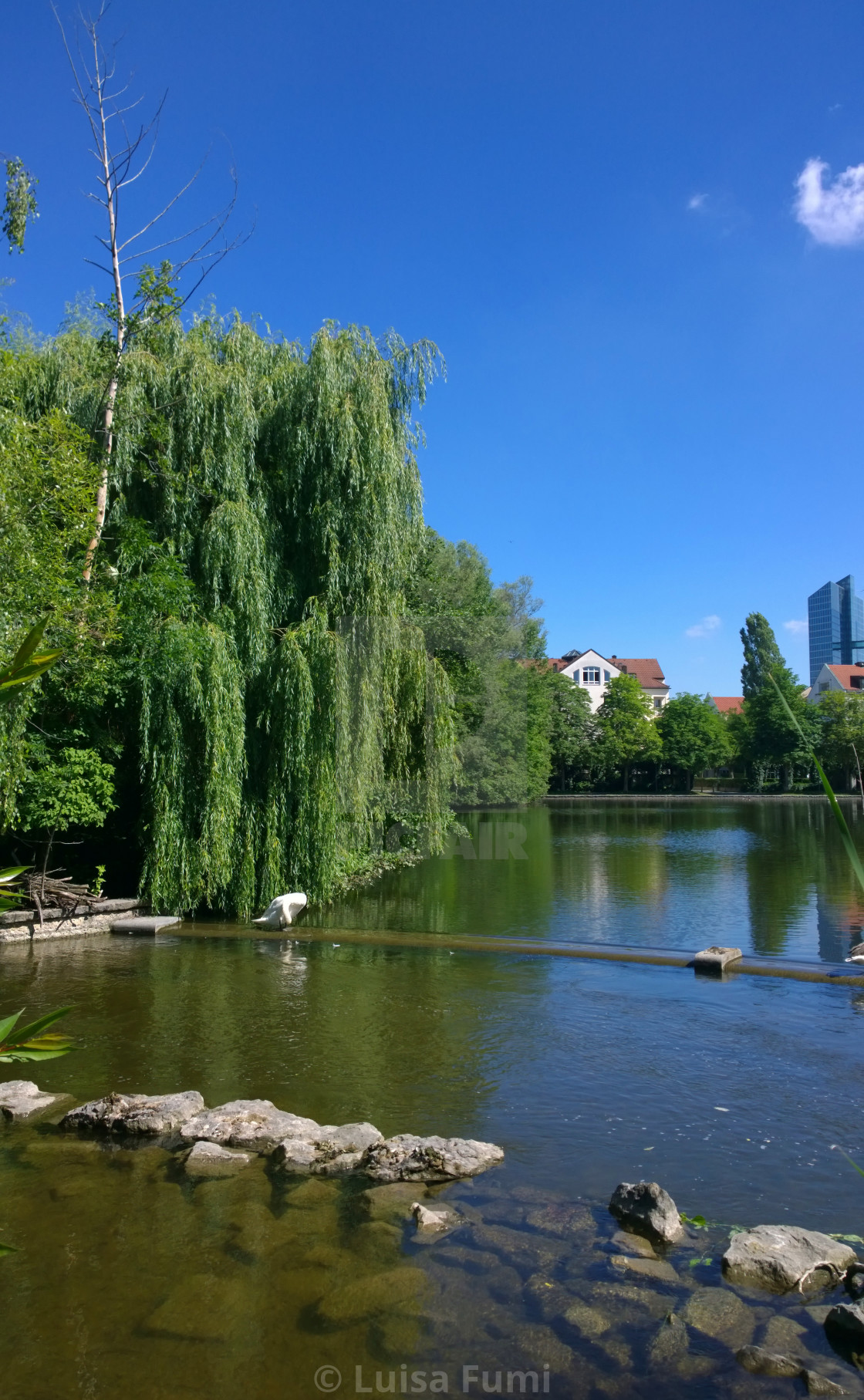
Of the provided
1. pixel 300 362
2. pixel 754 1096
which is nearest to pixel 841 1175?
pixel 754 1096

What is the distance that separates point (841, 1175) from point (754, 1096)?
141 cm

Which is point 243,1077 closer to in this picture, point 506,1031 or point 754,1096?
point 506,1031

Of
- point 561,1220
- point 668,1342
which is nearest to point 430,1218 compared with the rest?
point 561,1220

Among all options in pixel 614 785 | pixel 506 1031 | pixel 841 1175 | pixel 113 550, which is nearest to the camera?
pixel 841 1175

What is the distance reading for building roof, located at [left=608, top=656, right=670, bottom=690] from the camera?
92.1 metres

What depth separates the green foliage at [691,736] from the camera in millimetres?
71125

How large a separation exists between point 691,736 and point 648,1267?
69277mm

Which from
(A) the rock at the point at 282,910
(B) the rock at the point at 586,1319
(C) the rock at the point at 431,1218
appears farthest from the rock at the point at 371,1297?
(A) the rock at the point at 282,910

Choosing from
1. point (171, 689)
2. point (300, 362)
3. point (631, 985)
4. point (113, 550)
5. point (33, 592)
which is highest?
point (300, 362)

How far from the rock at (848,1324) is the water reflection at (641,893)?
29.9 feet

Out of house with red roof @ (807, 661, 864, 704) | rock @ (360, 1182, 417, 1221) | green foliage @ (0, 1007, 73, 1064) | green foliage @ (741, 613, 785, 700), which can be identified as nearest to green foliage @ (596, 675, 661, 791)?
green foliage @ (741, 613, 785, 700)

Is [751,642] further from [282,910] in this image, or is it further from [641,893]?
[282,910]

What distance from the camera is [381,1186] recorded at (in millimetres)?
5582

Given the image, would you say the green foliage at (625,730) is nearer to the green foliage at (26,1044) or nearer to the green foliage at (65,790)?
the green foliage at (65,790)
